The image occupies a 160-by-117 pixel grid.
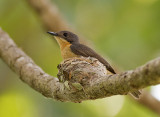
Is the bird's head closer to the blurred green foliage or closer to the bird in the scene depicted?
the bird

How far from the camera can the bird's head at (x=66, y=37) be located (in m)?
6.32

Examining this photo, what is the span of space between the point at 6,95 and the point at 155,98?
10.1 feet

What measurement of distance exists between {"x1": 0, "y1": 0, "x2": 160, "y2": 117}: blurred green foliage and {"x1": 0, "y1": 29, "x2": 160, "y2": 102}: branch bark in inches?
86.2

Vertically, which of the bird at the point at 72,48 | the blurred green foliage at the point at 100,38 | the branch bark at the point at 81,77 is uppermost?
the blurred green foliage at the point at 100,38

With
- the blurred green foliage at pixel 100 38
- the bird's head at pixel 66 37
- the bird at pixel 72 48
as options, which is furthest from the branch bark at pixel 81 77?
the blurred green foliage at pixel 100 38

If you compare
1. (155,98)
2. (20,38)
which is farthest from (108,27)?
(155,98)

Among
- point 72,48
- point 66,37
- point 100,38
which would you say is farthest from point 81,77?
point 100,38

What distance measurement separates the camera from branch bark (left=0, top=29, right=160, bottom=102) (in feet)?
7.82

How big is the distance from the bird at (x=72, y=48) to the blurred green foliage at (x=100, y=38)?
0.60 metres

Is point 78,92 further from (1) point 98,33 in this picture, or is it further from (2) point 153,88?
(1) point 98,33

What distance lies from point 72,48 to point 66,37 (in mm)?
639

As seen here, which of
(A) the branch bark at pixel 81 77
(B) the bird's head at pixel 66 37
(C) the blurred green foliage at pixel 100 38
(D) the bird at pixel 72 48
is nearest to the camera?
(A) the branch bark at pixel 81 77

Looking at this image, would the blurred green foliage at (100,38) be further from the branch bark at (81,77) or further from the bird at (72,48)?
the branch bark at (81,77)

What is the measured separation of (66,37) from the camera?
6.54 m
